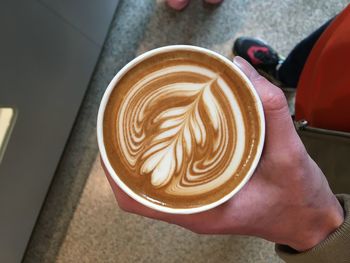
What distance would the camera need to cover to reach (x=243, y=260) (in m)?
1.22

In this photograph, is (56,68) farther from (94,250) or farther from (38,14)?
(94,250)

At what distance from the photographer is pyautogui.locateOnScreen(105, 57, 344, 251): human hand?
62cm

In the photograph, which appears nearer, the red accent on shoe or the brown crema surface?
the brown crema surface

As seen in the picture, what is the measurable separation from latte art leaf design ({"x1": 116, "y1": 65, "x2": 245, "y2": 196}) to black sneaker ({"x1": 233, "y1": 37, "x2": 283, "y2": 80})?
684mm

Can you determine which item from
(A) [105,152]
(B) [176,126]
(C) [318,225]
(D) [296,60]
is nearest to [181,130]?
(B) [176,126]

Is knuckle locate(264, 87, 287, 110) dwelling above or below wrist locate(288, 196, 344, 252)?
above

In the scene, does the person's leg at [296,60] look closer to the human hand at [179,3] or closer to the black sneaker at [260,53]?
the black sneaker at [260,53]

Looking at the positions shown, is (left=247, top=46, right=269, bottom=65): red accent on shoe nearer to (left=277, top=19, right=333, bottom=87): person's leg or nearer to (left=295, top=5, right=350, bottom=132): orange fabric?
(left=277, top=19, right=333, bottom=87): person's leg

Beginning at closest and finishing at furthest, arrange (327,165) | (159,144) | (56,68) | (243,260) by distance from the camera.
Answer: (159,144) < (327,165) < (56,68) < (243,260)

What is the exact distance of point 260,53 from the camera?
1275mm

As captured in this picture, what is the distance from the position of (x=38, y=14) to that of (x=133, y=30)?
1.47 feet

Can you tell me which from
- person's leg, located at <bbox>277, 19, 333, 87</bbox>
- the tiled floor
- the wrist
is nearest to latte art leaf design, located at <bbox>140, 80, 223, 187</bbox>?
the wrist

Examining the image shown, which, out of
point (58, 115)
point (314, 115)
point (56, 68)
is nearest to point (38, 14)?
point (56, 68)

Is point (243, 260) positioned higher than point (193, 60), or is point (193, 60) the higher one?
point (193, 60)
